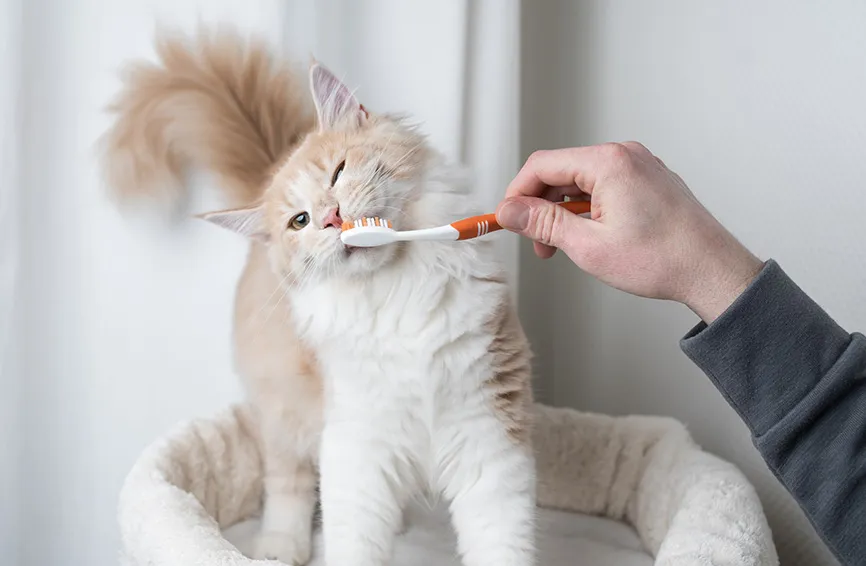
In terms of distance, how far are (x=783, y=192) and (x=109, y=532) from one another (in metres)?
1.48

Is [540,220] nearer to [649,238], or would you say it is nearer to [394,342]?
[649,238]

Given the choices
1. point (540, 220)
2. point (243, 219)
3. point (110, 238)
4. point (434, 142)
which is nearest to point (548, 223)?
point (540, 220)

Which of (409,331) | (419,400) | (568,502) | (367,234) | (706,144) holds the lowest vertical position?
(568,502)

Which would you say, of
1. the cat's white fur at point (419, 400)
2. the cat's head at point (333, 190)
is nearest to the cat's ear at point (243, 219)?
the cat's head at point (333, 190)

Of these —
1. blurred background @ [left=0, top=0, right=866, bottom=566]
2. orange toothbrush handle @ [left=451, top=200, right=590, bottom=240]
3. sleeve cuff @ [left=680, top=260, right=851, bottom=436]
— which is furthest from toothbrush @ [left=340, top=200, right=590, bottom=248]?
blurred background @ [left=0, top=0, right=866, bottom=566]

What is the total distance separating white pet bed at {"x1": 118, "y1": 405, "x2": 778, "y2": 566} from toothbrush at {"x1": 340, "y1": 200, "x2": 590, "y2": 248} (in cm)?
47

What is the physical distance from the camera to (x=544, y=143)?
6.49ft

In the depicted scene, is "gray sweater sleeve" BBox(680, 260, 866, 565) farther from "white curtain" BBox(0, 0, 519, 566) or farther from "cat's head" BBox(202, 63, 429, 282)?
"white curtain" BBox(0, 0, 519, 566)

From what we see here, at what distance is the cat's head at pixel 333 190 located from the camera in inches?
40.0

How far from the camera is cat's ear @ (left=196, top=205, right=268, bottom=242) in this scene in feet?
3.87

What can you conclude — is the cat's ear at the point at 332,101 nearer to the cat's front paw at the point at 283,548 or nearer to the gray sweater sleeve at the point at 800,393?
the gray sweater sleeve at the point at 800,393

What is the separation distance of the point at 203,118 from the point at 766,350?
1.05 meters

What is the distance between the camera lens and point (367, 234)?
95 centimetres

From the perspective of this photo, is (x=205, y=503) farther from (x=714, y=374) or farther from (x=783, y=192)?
(x=783, y=192)
